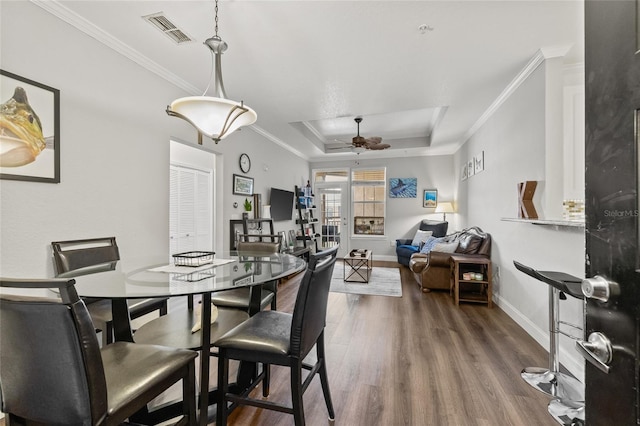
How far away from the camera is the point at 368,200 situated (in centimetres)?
762

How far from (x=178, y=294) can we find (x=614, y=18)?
168 cm

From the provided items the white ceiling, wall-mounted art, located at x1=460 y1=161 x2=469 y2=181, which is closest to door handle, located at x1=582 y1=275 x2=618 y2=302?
the white ceiling

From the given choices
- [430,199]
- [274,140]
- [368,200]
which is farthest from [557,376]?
[368,200]

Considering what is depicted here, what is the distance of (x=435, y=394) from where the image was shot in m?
1.98

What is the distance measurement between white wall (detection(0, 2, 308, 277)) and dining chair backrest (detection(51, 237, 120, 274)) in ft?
0.25

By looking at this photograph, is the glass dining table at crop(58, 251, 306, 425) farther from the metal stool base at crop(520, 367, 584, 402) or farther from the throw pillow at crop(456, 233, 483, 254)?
the throw pillow at crop(456, 233, 483, 254)

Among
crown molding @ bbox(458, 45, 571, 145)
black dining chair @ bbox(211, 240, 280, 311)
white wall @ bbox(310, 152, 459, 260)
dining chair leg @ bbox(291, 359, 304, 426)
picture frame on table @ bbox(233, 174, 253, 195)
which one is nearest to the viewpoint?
dining chair leg @ bbox(291, 359, 304, 426)

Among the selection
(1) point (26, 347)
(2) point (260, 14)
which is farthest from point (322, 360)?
(2) point (260, 14)

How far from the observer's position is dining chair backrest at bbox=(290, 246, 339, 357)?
1.42 metres

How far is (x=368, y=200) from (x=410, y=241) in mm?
1594

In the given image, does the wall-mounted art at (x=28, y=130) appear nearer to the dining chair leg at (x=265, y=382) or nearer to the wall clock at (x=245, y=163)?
the dining chair leg at (x=265, y=382)

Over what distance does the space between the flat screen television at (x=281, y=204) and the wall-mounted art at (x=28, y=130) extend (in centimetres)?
360

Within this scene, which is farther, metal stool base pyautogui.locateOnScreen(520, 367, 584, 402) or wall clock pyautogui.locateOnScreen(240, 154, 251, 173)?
wall clock pyautogui.locateOnScreen(240, 154, 251, 173)

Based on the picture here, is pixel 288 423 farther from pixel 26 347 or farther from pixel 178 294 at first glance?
pixel 26 347
